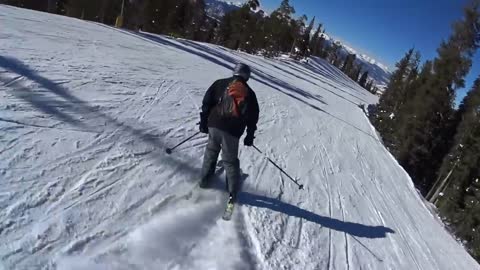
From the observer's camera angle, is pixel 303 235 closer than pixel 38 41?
Yes

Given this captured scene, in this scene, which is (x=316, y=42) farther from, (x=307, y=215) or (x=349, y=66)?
(x=307, y=215)

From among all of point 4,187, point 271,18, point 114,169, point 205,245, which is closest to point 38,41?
point 114,169

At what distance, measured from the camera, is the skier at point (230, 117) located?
4.72 metres

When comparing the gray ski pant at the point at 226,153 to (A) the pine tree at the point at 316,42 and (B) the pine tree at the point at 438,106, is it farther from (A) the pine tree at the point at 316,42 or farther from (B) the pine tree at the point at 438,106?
(A) the pine tree at the point at 316,42

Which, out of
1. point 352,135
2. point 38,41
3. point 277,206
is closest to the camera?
point 277,206

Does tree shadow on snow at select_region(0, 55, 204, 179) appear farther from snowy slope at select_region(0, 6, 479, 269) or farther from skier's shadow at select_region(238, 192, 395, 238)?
skier's shadow at select_region(238, 192, 395, 238)

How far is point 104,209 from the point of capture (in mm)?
4191

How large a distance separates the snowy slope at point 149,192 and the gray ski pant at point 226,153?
414 millimetres

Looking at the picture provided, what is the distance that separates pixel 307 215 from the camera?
20.2 ft

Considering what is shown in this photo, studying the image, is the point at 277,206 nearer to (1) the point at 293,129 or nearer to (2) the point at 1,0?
(1) the point at 293,129

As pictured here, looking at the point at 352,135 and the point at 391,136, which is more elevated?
the point at 352,135

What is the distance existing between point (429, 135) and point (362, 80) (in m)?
95.8

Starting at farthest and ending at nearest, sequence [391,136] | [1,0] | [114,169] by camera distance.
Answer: [1,0], [391,136], [114,169]

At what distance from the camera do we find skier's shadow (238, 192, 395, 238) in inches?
227
